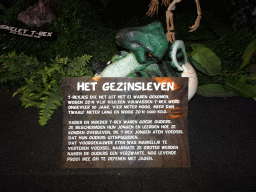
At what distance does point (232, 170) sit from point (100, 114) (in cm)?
118

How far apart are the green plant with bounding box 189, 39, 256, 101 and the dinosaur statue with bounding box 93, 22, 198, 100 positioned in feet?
1.22

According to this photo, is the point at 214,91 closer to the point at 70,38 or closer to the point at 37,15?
the point at 70,38

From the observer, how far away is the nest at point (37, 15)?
99.4 inches

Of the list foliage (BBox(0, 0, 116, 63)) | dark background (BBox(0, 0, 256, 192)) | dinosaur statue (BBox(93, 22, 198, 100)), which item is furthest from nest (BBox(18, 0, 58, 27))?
dinosaur statue (BBox(93, 22, 198, 100))

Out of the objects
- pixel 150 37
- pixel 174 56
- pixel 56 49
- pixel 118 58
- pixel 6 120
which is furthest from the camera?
pixel 56 49

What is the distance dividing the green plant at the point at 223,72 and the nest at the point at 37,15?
7.03 ft

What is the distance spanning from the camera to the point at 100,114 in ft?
3.91

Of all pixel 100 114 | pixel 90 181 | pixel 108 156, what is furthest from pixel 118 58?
pixel 90 181

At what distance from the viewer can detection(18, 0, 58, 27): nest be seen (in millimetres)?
2525

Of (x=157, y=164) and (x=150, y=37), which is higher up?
(x=150, y=37)

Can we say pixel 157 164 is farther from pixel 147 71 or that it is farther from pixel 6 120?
pixel 6 120

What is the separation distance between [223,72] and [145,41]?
1.24 meters

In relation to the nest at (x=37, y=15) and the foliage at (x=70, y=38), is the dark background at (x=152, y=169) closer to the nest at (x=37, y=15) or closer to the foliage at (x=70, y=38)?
the foliage at (x=70, y=38)

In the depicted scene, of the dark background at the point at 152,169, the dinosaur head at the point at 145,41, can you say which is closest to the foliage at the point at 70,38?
the dark background at the point at 152,169
